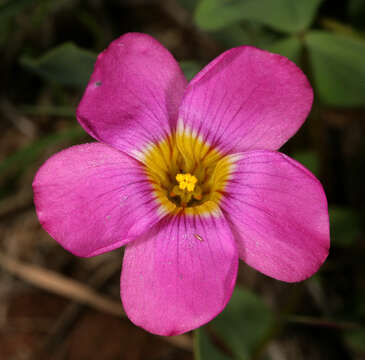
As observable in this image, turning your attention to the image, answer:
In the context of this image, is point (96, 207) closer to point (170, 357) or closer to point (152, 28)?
point (170, 357)

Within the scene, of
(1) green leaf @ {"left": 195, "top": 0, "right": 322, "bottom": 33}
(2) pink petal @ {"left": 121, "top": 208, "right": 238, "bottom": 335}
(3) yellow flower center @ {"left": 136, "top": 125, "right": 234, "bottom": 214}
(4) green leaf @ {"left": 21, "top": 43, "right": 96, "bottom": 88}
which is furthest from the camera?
(1) green leaf @ {"left": 195, "top": 0, "right": 322, "bottom": 33}

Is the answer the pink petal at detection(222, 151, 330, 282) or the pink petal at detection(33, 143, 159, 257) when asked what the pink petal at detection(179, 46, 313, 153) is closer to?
the pink petal at detection(222, 151, 330, 282)

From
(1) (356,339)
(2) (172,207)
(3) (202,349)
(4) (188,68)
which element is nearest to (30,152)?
(4) (188,68)

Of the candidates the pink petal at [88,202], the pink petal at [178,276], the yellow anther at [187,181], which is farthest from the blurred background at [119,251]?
the pink petal at [178,276]

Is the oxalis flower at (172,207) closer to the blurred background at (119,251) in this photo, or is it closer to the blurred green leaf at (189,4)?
the blurred background at (119,251)

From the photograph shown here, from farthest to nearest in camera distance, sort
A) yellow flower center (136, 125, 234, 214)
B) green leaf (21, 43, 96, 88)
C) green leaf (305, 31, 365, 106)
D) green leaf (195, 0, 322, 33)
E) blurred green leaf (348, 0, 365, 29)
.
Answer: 1. blurred green leaf (348, 0, 365, 29)
2. green leaf (305, 31, 365, 106)
3. green leaf (195, 0, 322, 33)
4. green leaf (21, 43, 96, 88)
5. yellow flower center (136, 125, 234, 214)

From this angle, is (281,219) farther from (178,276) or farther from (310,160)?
(310,160)

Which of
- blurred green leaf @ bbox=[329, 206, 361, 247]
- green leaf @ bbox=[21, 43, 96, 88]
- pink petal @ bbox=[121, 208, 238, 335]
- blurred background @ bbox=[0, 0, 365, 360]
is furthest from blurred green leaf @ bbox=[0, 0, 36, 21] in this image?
blurred green leaf @ bbox=[329, 206, 361, 247]

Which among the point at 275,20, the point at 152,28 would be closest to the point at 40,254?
the point at 152,28
